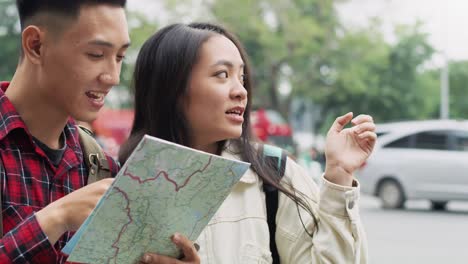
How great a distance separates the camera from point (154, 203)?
159cm

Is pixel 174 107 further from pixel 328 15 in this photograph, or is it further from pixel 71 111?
pixel 328 15

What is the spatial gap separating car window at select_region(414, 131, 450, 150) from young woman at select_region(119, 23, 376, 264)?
445 inches

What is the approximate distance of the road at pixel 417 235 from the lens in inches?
324

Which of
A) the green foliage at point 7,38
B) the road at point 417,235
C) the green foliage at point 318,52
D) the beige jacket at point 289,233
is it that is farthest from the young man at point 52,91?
the green foliage at point 7,38

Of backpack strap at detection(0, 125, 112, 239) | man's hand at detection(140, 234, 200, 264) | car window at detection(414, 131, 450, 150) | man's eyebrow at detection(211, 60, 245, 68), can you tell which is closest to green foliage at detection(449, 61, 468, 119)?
car window at detection(414, 131, 450, 150)

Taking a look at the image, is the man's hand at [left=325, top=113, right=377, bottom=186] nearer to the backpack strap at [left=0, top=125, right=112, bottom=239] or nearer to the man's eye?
the backpack strap at [left=0, top=125, right=112, bottom=239]

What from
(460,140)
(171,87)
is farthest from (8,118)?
(460,140)

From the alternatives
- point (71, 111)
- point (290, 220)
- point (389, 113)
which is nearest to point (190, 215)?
point (71, 111)

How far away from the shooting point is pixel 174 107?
88.8 inches

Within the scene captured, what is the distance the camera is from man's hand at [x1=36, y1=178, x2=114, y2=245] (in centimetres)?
146

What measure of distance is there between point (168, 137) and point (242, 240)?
1.35 ft

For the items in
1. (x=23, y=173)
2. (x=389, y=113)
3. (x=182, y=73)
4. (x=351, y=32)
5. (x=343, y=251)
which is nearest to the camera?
(x=23, y=173)

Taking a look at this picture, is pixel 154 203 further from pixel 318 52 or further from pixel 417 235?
pixel 318 52

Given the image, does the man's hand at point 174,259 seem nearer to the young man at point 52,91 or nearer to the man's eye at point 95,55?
the young man at point 52,91
